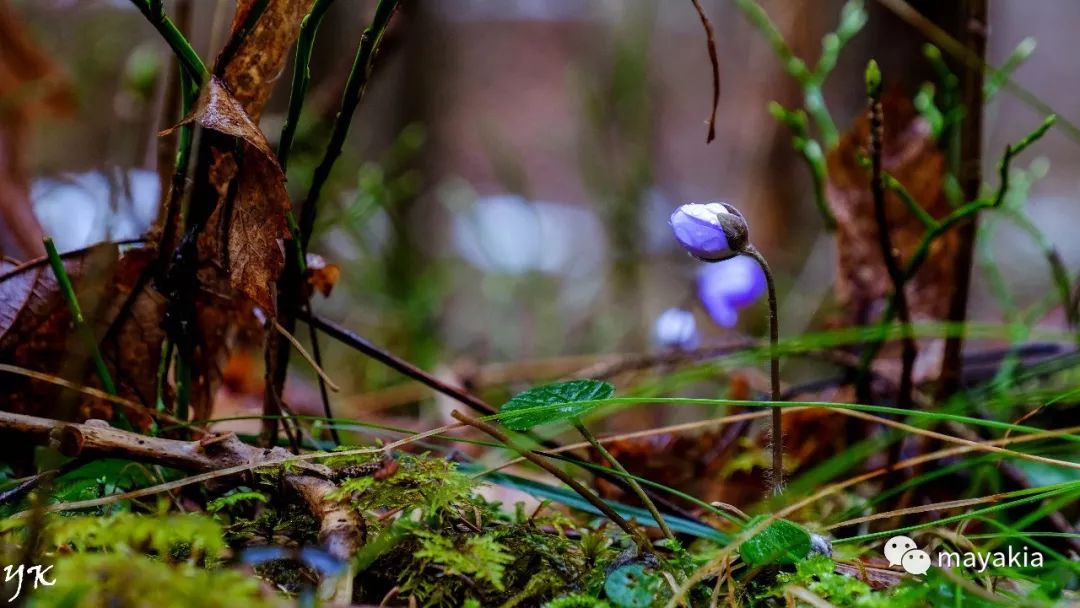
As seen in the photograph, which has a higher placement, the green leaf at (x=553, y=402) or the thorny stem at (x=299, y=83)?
the thorny stem at (x=299, y=83)

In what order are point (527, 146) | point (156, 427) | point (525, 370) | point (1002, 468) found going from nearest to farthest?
point (156, 427)
point (1002, 468)
point (525, 370)
point (527, 146)

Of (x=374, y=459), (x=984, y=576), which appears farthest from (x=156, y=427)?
(x=984, y=576)

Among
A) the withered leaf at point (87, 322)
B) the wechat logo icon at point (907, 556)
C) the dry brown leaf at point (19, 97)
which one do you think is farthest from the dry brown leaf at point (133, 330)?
the dry brown leaf at point (19, 97)

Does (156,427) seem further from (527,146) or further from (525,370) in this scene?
(527,146)

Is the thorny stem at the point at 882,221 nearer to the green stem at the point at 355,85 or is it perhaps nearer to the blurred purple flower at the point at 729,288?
the green stem at the point at 355,85

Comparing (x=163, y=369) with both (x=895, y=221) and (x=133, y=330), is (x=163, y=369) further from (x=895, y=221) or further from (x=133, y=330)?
(x=895, y=221)

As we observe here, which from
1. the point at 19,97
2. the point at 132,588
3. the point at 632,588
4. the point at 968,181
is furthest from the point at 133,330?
the point at 19,97
